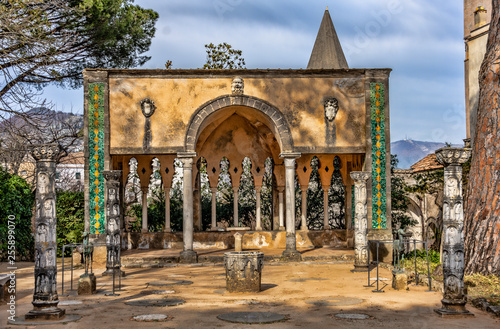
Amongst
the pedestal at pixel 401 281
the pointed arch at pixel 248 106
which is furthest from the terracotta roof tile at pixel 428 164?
the pedestal at pixel 401 281

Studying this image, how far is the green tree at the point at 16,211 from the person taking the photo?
17656 mm

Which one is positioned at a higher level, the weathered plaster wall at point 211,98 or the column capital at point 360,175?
the weathered plaster wall at point 211,98

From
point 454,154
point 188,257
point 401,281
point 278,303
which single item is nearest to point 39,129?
point 188,257

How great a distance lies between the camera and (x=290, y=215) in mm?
17250

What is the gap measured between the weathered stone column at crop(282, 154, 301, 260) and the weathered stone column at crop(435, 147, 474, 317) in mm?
7967

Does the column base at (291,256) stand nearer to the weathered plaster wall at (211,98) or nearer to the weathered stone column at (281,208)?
the weathered plaster wall at (211,98)

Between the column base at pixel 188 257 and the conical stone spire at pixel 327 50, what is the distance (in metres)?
12.8

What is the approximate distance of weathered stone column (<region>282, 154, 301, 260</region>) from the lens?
17.0 m

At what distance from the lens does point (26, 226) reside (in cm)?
1906

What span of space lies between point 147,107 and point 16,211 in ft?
17.5

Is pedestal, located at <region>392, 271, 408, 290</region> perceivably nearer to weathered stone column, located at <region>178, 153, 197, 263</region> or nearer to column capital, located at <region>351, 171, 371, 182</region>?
column capital, located at <region>351, 171, 371, 182</region>

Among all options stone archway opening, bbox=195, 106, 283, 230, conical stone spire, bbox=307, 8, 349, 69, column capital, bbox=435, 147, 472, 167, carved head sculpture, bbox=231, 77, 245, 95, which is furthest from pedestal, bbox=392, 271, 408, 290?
conical stone spire, bbox=307, 8, 349, 69

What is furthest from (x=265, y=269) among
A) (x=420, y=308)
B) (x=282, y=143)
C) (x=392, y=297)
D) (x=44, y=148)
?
(x=44, y=148)

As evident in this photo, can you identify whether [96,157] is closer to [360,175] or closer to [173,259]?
[173,259]
